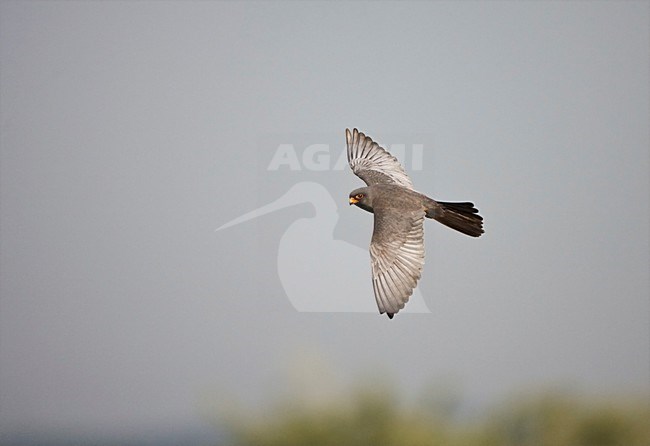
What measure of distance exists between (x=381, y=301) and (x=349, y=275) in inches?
71.8

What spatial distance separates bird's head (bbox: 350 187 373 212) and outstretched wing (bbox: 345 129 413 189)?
0.56 ft

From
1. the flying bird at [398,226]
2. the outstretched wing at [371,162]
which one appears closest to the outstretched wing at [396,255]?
the flying bird at [398,226]

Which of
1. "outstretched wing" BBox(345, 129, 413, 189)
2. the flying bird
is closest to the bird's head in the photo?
the flying bird

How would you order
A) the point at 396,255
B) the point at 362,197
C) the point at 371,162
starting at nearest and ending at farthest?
the point at 396,255 → the point at 362,197 → the point at 371,162

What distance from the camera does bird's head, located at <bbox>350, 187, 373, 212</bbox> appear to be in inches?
113

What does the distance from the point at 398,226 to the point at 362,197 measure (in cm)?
16

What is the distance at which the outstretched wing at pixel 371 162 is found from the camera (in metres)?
3.10

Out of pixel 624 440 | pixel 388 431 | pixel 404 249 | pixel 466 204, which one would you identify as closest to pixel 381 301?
pixel 404 249

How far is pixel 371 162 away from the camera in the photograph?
320 centimetres

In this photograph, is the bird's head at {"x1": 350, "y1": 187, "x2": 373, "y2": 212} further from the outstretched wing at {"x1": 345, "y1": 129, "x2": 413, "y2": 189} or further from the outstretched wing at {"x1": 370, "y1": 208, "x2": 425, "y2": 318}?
the outstretched wing at {"x1": 345, "y1": 129, "x2": 413, "y2": 189}

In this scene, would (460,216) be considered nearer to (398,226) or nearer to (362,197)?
(398,226)

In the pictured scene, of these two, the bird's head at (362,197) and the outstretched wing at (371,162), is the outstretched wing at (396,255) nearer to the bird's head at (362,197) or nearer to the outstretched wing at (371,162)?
the bird's head at (362,197)

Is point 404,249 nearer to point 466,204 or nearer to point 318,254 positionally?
point 466,204

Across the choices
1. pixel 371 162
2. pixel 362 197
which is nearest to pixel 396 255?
pixel 362 197
